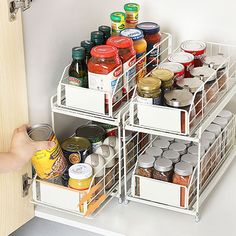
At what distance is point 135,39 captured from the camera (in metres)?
2.01

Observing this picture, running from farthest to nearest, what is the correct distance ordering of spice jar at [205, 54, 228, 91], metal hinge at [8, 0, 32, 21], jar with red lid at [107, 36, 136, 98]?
1. spice jar at [205, 54, 228, 91]
2. jar with red lid at [107, 36, 136, 98]
3. metal hinge at [8, 0, 32, 21]

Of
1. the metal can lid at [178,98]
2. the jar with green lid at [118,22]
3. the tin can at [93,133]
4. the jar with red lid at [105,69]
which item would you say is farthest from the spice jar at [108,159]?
the jar with green lid at [118,22]

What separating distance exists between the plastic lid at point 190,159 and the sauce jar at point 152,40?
326mm

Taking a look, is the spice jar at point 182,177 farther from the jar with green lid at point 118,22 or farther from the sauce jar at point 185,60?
the jar with green lid at point 118,22

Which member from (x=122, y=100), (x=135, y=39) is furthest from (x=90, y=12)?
(x=122, y=100)

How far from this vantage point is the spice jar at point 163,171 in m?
1.87

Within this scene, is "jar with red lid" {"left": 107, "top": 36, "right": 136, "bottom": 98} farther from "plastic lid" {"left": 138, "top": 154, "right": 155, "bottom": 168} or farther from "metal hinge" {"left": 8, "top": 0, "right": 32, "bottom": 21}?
"metal hinge" {"left": 8, "top": 0, "right": 32, "bottom": 21}

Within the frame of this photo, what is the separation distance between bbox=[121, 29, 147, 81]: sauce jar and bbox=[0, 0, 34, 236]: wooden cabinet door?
1.20 feet

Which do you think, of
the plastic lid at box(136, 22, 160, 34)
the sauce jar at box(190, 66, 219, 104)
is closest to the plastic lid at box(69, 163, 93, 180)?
the sauce jar at box(190, 66, 219, 104)

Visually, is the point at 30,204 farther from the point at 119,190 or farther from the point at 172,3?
the point at 172,3

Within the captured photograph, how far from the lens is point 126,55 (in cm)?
194

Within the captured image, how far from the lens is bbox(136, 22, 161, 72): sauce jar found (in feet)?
6.91

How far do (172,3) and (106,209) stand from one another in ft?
2.59


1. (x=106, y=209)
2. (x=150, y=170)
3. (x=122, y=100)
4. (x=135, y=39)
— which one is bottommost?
(x=106, y=209)
